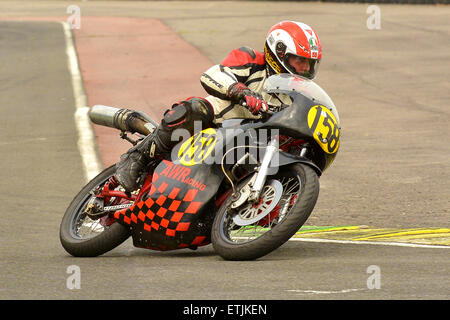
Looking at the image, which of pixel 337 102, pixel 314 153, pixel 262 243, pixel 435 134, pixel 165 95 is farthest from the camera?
pixel 165 95

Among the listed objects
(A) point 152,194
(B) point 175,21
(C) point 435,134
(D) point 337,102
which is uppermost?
(B) point 175,21

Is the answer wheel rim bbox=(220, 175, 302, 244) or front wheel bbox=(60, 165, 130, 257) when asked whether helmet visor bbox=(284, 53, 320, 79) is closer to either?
wheel rim bbox=(220, 175, 302, 244)

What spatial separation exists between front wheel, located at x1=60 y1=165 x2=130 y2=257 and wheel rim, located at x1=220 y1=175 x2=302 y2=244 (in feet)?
3.08

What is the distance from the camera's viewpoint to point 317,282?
5867mm

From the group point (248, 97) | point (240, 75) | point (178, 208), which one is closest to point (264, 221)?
point (178, 208)

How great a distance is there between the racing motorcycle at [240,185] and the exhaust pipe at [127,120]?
479 mm

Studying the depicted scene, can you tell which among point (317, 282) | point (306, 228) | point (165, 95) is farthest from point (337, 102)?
point (317, 282)

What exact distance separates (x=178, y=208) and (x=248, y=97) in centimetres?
90

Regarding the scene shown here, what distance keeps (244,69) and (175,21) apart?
23843 mm

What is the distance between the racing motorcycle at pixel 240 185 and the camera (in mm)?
6535

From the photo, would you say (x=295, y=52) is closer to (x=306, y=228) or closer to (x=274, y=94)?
(x=274, y=94)

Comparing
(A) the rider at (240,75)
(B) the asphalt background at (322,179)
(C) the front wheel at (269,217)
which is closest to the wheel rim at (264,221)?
(C) the front wheel at (269,217)

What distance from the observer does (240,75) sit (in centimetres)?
727

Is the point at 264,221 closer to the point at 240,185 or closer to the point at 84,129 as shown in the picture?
the point at 240,185
